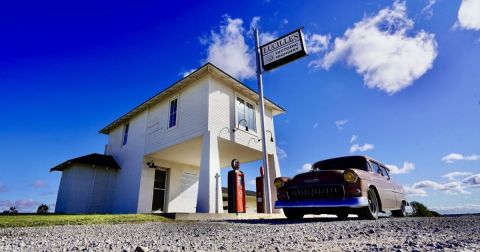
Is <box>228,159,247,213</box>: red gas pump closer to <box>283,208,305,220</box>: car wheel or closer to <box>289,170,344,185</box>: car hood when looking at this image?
<box>283,208,305,220</box>: car wheel

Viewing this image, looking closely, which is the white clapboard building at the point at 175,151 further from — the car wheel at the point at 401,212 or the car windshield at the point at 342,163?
the car wheel at the point at 401,212

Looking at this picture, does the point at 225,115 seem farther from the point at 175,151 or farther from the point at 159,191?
the point at 159,191

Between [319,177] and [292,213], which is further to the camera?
[292,213]

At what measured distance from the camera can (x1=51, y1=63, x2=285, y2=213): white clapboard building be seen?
415 inches

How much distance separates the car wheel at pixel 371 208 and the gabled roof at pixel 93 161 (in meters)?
13.8

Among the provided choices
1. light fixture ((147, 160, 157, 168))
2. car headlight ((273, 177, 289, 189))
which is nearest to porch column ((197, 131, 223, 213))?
car headlight ((273, 177, 289, 189))

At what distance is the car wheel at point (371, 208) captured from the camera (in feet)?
17.5

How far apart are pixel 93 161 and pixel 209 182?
28.7 ft

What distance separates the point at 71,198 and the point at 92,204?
3.57ft

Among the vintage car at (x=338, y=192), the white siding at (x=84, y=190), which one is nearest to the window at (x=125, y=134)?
the white siding at (x=84, y=190)

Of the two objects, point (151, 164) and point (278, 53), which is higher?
point (278, 53)

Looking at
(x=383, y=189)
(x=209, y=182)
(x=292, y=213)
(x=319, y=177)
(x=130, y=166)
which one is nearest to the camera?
(x=319, y=177)

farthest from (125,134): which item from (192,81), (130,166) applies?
(192,81)

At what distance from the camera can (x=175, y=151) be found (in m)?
12.8
